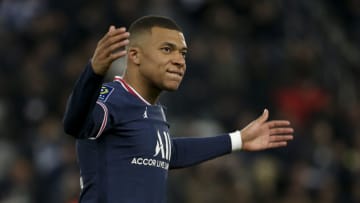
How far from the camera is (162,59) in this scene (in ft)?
17.9

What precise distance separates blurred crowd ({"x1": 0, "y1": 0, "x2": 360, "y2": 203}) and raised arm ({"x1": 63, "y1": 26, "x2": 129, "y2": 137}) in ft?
15.2

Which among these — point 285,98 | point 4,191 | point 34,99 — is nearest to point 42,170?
point 4,191

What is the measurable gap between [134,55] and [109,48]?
2.84ft

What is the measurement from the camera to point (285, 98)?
11734mm

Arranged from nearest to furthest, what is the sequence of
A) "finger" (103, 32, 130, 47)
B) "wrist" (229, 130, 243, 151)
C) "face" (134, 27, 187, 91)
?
"finger" (103, 32, 130, 47) → "face" (134, 27, 187, 91) → "wrist" (229, 130, 243, 151)

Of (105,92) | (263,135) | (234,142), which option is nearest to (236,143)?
(234,142)

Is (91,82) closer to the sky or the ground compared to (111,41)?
closer to the ground

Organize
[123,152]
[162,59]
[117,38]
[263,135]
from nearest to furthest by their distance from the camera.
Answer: [117,38]
[123,152]
[162,59]
[263,135]

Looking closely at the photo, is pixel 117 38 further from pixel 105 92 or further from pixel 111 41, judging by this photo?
pixel 105 92

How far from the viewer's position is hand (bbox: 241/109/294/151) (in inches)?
238

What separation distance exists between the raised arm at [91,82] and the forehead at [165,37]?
773 mm

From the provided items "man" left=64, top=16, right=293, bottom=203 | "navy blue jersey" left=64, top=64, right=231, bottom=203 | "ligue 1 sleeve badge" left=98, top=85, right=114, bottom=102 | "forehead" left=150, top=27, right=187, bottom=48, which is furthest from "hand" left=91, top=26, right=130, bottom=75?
"forehead" left=150, top=27, right=187, bottom=48

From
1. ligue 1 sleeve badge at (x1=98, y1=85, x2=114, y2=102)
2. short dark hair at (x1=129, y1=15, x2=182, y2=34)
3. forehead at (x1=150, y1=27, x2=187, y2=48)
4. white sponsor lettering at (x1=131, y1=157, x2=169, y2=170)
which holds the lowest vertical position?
white sponsor lettering at (x1=131, y1=157, x2=169, y2=170)

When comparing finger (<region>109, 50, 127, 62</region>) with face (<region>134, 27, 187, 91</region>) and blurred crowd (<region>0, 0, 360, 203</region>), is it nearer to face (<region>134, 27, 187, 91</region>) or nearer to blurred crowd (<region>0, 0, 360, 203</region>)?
face (<region>134, 27, 187, 91</region>)
